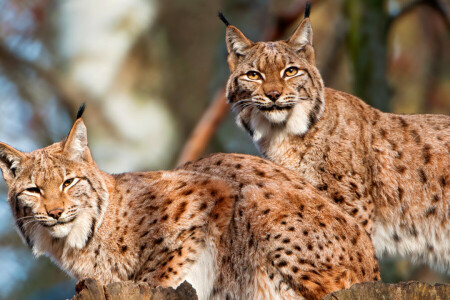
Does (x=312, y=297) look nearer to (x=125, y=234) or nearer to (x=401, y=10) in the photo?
(x=125, y=234)

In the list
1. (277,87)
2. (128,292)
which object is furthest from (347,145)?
(128,292)

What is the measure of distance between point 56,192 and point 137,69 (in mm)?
12740

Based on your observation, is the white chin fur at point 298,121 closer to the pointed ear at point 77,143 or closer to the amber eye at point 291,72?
the amber eye at point 291,72

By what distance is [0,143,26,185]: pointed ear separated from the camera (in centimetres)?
533

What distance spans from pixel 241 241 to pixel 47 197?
1431 mm

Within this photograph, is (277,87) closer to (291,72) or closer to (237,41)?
(291,72)

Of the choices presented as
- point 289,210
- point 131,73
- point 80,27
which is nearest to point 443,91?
point 131,73

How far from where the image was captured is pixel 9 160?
212 inches

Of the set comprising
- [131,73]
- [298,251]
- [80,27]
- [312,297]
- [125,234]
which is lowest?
[312,297]

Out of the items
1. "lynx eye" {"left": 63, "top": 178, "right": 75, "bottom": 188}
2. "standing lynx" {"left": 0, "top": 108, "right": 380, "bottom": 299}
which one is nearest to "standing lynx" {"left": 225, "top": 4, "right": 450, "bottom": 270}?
"standing lynx" {"left": 0, "top": 108, "right": 380, "bottom": 299}

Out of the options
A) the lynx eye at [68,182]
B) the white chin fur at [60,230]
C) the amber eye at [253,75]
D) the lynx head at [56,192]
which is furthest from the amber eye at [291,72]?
the white chin fur at [60,230]

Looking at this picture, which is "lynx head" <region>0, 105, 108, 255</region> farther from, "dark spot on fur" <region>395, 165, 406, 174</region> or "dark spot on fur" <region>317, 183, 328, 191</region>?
"dark spot on fur" <region>395, 165, 406, 174</region>

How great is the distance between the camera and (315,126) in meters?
6.91

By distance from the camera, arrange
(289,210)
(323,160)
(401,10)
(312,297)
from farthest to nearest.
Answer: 1. (401,10)
2. (323,160)
3. (289,210)
4. (312,297)
